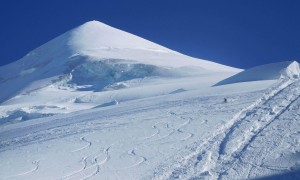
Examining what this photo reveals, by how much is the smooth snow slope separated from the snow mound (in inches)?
127

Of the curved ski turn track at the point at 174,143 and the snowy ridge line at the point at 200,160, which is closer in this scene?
the snowy ridge line at the point at 200,160

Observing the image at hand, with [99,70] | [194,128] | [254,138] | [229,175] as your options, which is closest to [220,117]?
[194,128]

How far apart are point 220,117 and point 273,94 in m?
2.80

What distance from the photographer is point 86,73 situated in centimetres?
3039

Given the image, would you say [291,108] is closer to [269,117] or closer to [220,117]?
[269,117]

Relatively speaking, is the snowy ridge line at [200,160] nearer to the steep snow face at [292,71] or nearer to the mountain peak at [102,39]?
the steep snow face at [292,71]

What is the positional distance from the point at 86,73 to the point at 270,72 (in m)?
15.8

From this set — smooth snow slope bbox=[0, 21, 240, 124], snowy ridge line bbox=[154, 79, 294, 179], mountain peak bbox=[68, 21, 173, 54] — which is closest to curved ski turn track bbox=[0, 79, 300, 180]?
snowy ridge line bbox=[154, 79, 294, 179]

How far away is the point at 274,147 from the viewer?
666cm

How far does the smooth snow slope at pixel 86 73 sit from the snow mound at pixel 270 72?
322 cm

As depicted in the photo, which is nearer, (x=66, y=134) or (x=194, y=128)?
(x=194, y=128)

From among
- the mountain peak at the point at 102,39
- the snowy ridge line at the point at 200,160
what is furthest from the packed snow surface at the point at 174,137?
the mountain peak at the point at 102,39

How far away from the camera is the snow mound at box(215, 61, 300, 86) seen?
17120 millimetres

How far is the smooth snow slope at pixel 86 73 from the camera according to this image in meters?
21.9
